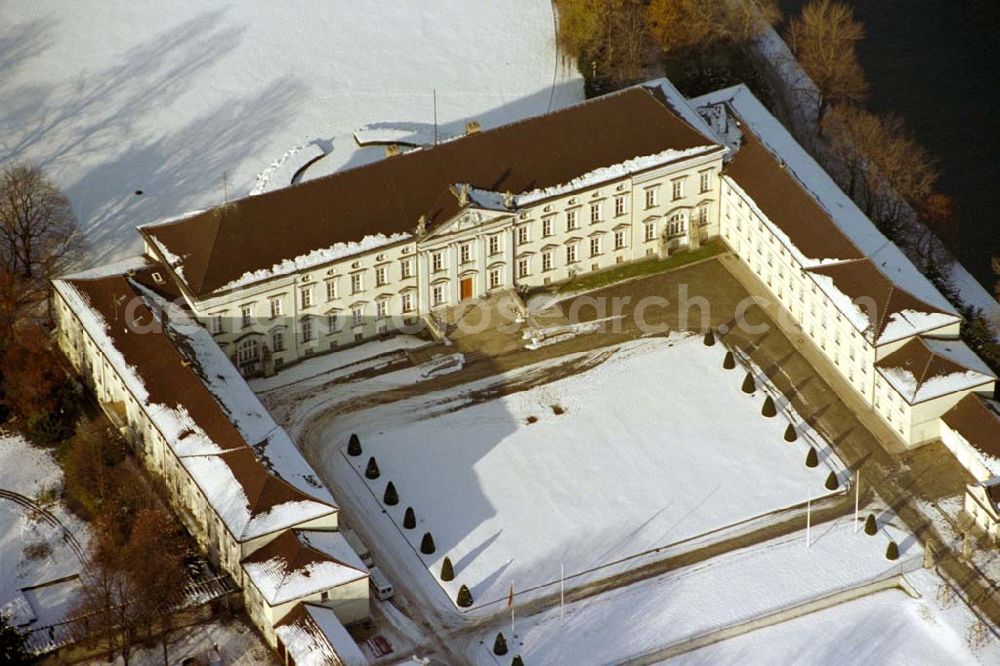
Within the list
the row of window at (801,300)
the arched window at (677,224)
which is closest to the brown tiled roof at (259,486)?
the row of window at (801,300)

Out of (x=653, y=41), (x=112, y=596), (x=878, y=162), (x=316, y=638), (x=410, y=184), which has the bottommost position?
(x=316, y=638)

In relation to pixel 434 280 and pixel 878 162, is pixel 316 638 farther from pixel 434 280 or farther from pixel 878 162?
pixel 878 162

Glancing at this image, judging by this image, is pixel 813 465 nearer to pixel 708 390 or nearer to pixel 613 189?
pixel 708 390

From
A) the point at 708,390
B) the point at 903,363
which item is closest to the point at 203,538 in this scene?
the point at 708,390

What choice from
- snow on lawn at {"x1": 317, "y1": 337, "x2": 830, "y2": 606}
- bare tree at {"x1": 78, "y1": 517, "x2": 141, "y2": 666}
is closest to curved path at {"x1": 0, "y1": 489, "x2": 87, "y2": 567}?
bare tree at {"x1": 78, "y1": 517, "x2": 141, "y2": 666}

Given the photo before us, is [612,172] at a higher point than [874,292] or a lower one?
higher

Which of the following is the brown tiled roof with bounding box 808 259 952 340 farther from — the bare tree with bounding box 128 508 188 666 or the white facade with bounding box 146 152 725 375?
the bare tree with bounding box 128 508 188 666

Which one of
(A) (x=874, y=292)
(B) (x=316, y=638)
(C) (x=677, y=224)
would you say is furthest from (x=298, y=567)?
(C) (x=677, y=224)

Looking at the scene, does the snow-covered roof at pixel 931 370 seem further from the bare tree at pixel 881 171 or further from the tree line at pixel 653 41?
the tree line at pixel 653 41
